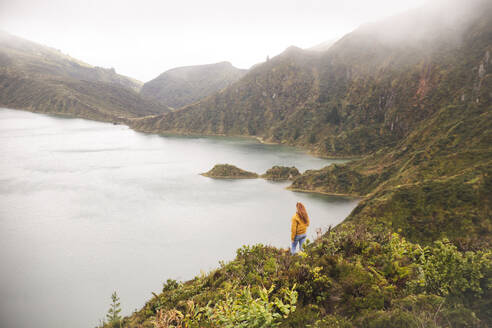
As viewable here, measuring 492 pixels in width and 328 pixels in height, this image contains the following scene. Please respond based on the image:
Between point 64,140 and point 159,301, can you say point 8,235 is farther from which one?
point 64,140

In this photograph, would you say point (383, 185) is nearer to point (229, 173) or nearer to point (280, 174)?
point (280, 174)

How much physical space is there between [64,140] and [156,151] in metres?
52.8

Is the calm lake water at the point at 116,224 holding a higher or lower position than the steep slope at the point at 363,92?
lower

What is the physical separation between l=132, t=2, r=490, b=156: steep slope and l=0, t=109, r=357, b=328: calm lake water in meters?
36.9

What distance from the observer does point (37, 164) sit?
3696 inches

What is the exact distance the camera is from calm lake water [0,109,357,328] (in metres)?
29.0

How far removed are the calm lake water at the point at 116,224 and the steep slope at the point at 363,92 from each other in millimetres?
36887

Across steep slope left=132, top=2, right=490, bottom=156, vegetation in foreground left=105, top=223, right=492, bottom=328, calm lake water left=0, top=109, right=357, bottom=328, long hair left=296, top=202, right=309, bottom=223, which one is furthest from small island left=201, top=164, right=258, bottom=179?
vegetation in foreground left=105, top=223, right=492, bottom=328

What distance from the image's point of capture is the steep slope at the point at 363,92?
10738cm

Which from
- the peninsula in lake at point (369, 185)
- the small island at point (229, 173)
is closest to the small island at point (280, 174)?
the peninsula in lake at point (369, 185)

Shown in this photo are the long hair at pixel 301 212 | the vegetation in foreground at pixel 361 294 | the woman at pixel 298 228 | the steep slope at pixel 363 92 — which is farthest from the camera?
the steep slope at pixel 363 92

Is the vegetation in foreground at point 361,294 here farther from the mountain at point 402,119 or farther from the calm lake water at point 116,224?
the calm lake water at point 116,224

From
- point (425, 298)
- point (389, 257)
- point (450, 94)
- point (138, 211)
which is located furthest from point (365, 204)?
point (450, 94)

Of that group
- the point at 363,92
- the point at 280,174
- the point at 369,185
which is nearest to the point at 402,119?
the point at 363,92
